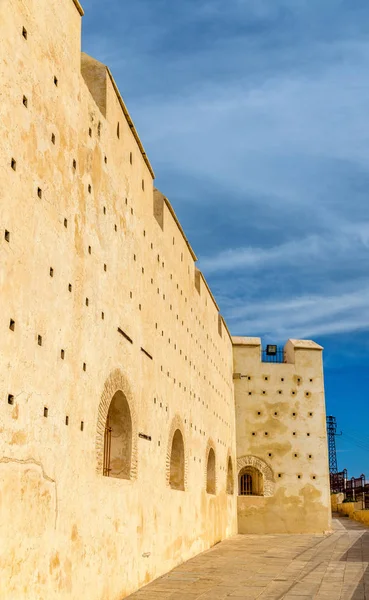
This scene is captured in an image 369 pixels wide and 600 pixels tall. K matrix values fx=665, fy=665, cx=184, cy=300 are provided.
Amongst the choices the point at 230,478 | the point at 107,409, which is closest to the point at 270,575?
the point at 107,409

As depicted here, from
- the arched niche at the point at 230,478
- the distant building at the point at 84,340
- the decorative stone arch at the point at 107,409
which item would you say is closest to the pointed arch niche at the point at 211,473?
the distant building at the point at 84,340

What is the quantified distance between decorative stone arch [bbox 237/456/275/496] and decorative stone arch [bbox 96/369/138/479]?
12.7 m

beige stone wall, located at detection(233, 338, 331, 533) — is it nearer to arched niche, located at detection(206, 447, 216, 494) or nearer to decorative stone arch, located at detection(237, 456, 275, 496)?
decorative stone arch, located at detection(237, 456, 275, 496)

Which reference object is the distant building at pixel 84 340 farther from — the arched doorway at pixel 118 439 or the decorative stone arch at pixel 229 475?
the decorative stone arch at pixel 229 475

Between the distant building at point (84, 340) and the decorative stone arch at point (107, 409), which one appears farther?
the decorative stone arch at point (107, 409)

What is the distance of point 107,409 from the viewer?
716cm

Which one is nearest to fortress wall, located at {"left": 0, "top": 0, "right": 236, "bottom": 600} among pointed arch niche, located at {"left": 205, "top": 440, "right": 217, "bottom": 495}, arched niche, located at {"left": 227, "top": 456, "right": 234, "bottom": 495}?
pointed arch niche, located at {"left": 205, "top": 440, "right": 217, "bottom": 495}

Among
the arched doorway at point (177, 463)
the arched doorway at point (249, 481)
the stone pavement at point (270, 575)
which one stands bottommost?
the stone pavement at point (270, 575)

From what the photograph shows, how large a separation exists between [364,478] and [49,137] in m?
34.4

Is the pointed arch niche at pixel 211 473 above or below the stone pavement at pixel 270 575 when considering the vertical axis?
above

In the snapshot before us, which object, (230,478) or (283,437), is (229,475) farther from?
A: (283,437)

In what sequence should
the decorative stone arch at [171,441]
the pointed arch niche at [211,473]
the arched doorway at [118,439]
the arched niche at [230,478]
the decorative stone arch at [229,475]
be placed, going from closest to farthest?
the arched doorway at [118,439] → the decorative stone arch at [171,441] → the pointed arch niche at [211,473] → the decorative stone arch at [229,475] → the arched niche at [230,478]

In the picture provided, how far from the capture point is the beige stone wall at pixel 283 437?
20.0 metres

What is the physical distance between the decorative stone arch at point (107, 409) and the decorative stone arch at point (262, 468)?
41.7 ft
